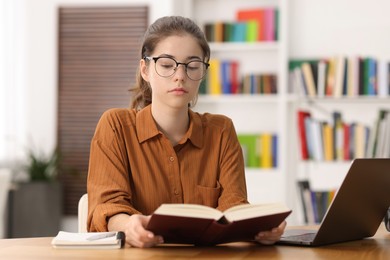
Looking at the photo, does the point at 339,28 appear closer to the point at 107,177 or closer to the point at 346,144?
the point at 346,144

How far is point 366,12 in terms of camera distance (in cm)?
600

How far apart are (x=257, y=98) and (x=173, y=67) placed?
12.6ft

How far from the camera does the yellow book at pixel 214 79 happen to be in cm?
603

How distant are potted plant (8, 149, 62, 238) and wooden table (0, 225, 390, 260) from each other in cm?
462

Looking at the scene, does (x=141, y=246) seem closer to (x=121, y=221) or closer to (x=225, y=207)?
(x=121, y=221)

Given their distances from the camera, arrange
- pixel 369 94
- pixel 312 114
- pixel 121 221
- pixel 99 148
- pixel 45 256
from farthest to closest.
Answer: pixel 312 114
pixel 369 94
pixel 99 148
pixel 121 221
pixel 45 256

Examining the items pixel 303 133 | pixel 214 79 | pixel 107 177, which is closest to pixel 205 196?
pixel 107 177

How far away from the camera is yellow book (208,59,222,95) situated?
6032 millimetres

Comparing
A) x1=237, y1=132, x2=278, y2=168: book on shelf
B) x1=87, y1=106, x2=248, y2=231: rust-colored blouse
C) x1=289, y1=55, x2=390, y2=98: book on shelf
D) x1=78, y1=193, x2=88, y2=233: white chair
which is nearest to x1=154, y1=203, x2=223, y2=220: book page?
x1=87, y1=106, x2=248, y2=231: rust-colored blouse

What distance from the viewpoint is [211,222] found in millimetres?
1778

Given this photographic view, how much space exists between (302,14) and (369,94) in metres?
0.92

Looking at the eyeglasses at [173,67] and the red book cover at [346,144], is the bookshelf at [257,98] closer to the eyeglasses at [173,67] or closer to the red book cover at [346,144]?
the red book cover at [346,144]

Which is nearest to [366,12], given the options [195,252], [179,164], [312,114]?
[312,114]

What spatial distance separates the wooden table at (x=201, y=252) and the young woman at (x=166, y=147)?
0.25 meters
